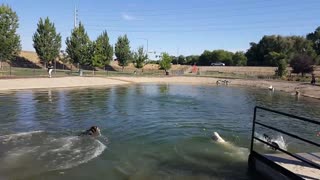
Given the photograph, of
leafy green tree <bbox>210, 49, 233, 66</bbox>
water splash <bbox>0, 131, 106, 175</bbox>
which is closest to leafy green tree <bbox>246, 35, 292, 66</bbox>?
leafy green tree <bbox>210, 49, 233, 66</bbox>

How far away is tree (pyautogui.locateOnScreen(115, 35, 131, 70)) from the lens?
9694 cm

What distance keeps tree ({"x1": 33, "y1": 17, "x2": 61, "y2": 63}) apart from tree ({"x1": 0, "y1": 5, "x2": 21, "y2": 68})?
56.2ft

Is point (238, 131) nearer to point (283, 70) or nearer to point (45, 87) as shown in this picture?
point (45, 87)

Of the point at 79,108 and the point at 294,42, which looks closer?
the point at 79,108

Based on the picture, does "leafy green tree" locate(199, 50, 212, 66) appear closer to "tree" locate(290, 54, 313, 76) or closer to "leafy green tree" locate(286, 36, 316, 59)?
"leafy green tree" locate(286, 36, 316, 59)

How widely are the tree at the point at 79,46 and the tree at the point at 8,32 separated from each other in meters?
17.8

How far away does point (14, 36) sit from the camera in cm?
5981

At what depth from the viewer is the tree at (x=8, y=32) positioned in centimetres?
5816

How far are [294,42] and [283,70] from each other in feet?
203

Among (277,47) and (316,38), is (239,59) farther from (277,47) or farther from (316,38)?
(316,38)

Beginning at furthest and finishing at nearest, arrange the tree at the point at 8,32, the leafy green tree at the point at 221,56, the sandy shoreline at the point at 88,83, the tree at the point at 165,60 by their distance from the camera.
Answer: the leafy green tree at the point at 221,56 < the tree at the point at 165,60 < the tree at the point at 8,32 < the sandy shoreline at the point at 88,83

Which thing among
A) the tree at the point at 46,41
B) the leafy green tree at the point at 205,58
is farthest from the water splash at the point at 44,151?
the leafy green tree at the point at 205,58

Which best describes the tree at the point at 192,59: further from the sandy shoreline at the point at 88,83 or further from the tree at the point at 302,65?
the sandy shoreline at the point at 88,83

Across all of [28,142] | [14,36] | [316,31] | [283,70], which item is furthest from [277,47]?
[28,142]
